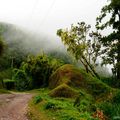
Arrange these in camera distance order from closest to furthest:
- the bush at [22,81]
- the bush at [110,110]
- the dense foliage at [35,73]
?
the bush at [110,110], the bush at [22,81], the dense foliage at [35,73]

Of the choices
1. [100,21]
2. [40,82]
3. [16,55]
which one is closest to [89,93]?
[100,21]

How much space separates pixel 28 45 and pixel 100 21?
4011 inches

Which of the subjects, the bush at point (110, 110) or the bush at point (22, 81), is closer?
the bush at point (110, 110)

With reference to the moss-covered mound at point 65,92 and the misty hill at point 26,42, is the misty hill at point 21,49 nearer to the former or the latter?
the misty hill at point 26,42

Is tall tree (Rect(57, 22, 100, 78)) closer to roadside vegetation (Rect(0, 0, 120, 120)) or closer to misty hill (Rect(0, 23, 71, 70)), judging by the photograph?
roadside vegetation (Rect(0, 0, 120, 120))

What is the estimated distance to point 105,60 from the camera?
41938 millimetres

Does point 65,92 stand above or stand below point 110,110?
above

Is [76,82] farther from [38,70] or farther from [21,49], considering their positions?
[21,49]

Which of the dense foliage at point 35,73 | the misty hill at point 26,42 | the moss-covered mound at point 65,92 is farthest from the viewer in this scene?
the misty hill at point 26,42

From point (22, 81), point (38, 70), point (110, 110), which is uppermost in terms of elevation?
point (38, 70)

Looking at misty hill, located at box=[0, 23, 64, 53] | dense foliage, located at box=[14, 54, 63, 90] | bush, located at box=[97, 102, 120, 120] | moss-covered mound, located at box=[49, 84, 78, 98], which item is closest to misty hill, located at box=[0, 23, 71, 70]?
misty hill, located at box=[0, 23, 64, 53]

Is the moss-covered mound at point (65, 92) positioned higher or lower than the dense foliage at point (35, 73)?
lower

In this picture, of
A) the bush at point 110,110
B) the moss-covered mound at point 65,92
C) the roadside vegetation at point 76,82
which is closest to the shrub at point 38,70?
the roadside vegetation at point 76,82

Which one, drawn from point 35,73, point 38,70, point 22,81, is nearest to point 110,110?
point 22,81
